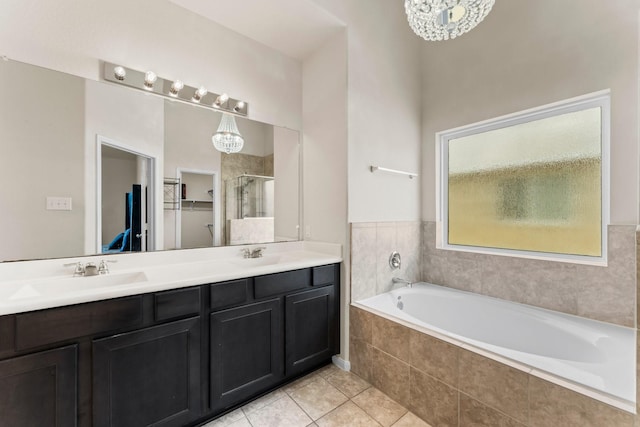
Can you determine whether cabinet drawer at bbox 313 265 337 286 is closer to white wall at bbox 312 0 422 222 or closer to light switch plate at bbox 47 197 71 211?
white wall at bbox 312 0 422 222

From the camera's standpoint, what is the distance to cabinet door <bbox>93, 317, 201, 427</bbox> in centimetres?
119

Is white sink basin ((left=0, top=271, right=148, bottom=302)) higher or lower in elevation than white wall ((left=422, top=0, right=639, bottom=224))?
lower

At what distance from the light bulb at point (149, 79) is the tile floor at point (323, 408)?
2.17m

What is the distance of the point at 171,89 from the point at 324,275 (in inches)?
69.3

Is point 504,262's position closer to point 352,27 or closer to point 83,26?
point 352,27

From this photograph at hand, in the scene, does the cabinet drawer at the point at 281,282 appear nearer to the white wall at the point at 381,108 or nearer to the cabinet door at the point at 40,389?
the white wall at the point at 381,108

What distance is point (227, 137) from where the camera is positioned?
2.15m

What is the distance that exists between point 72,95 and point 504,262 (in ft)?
10.7

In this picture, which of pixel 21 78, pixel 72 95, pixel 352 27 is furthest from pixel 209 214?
pixel 352 27

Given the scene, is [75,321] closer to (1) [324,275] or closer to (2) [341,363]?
(1) [324,275]

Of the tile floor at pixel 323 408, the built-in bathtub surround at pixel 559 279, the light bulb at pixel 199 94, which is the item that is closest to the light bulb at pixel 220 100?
the light bulb at pixel 199 94

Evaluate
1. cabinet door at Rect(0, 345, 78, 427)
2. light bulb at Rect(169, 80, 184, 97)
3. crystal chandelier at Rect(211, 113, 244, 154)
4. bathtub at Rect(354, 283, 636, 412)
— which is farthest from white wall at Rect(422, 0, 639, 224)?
cabinet door at Rect(0, 345, 78, 427)


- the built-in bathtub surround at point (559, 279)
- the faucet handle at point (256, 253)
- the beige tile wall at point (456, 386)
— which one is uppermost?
the faucet handle at point (256, 253)

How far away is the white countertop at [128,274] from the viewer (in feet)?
3.70
